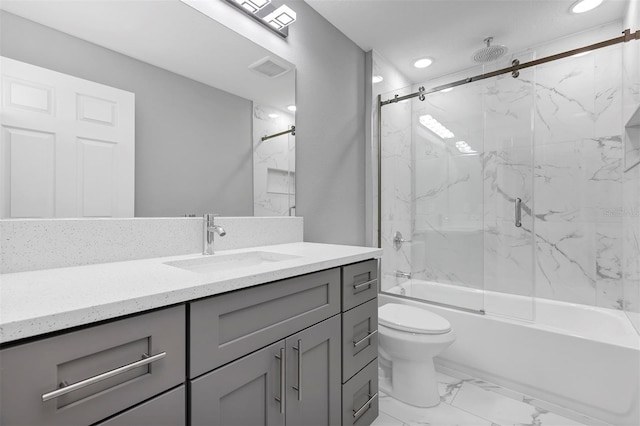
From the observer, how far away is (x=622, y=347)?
1.43 m

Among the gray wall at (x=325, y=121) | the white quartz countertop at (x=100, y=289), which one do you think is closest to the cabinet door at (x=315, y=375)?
the white quartz countertop at (x=100, y=289)

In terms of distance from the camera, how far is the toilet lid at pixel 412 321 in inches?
63.0

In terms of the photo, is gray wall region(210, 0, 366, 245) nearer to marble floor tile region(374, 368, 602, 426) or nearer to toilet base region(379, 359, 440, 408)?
toilet base region(379, 359, 440, 408)

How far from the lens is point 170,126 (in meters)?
1.21

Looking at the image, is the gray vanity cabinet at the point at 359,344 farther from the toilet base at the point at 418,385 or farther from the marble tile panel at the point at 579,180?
the marble tile panel at the point at 579,180

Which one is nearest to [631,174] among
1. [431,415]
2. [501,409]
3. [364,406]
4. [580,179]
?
[580,179]

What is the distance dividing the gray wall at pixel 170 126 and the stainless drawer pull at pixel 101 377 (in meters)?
0.66

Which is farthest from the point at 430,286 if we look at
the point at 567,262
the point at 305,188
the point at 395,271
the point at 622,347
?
the point at 305,188

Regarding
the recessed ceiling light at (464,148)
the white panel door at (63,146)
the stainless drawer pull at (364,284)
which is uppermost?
the recessed ceiling light at (464,148)

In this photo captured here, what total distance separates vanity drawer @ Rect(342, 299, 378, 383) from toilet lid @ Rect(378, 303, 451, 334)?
32 cm

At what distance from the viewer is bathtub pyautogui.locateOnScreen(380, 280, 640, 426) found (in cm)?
144

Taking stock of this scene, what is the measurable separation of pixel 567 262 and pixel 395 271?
125 cm

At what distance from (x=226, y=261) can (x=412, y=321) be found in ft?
3.58

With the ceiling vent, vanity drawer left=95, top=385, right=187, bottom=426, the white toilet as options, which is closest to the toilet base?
the white toilet
